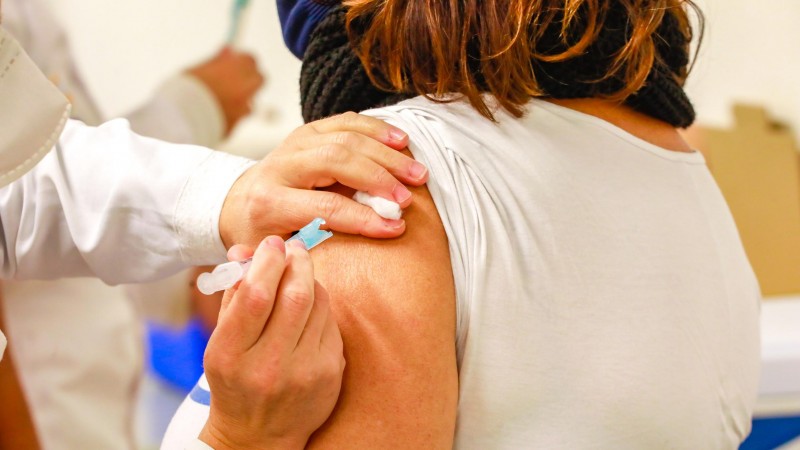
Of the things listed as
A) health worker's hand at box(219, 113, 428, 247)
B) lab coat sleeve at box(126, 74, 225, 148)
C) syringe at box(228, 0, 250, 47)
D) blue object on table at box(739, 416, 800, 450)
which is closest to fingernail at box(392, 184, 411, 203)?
health worker's hand at box(219, 113, 428, 247)

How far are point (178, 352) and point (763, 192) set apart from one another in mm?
1507

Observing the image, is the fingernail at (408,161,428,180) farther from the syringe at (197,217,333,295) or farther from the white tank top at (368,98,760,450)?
the syringe at (197,217,333,295)

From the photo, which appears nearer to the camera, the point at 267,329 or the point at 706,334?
the point at 267,329

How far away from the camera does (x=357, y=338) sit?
0.61 m

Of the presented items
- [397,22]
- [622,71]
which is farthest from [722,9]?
[397,22]

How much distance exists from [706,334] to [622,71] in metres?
0.27

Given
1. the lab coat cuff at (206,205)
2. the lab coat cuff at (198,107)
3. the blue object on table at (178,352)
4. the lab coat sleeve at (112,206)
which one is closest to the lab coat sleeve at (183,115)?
the lab coat cuff at (198,107)

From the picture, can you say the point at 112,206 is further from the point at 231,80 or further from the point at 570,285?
the point at 231,80

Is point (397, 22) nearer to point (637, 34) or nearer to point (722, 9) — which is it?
point (637, 34)

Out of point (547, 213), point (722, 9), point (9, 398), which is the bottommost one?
point (9, 398)

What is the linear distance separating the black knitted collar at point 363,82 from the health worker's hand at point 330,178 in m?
0.06

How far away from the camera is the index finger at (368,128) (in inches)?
26.1

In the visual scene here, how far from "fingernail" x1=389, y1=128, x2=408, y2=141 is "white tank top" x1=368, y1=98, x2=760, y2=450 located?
0.04ft

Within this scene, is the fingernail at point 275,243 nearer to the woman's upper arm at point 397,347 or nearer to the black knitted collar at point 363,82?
the woman's upper arm at point 397,347
